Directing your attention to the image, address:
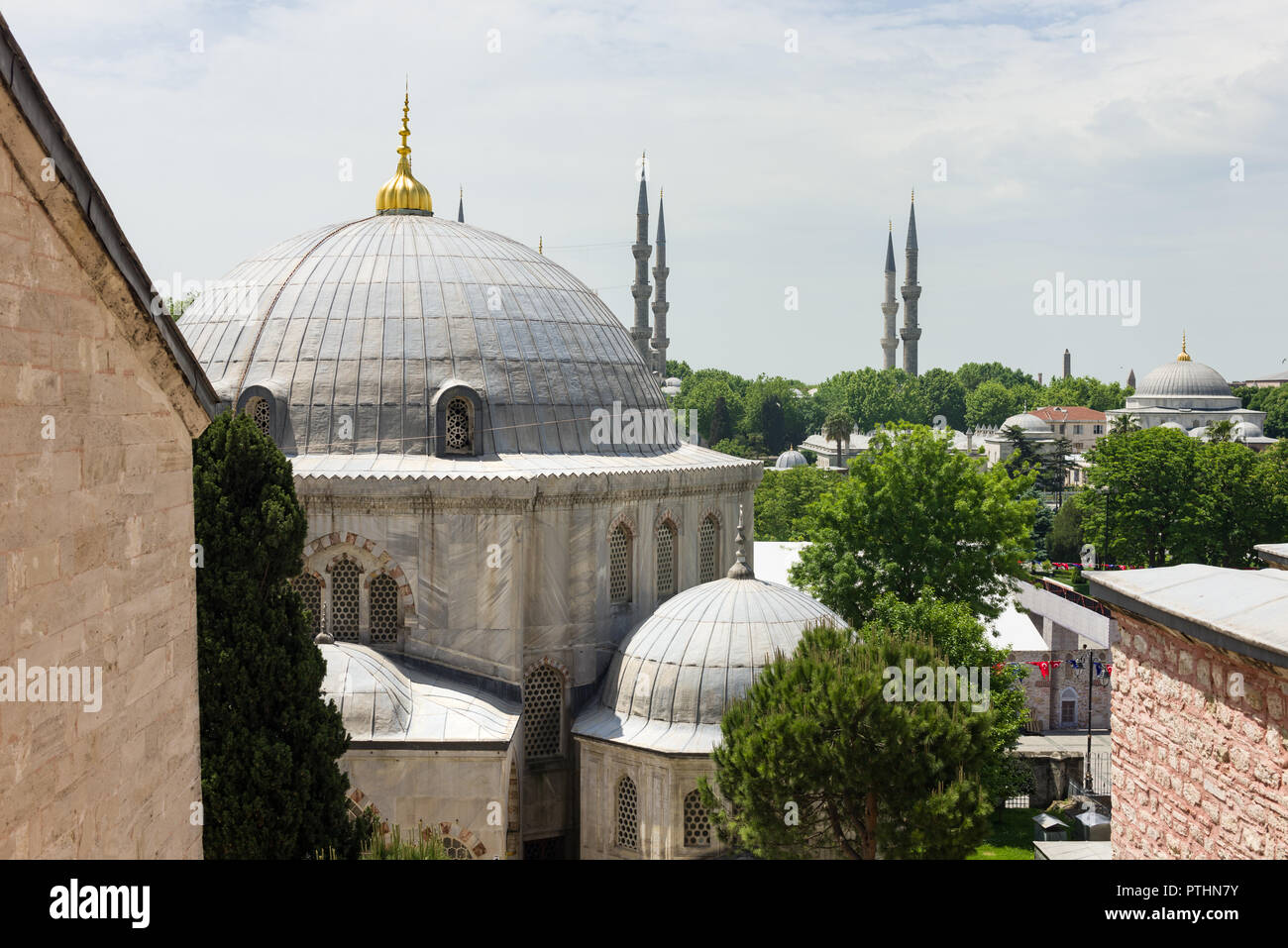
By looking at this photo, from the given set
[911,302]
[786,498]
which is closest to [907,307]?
[911,302]

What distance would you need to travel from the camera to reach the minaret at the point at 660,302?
91.8 m

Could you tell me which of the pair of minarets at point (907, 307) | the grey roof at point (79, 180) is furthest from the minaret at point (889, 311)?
the grey roof at point (79, 180)

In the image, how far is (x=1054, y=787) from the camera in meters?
25.2

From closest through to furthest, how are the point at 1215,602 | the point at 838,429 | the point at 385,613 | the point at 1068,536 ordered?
1. the point at 1215,602
2. the point at 385,613
3. the point at 1068,536
4. the point at 838,429

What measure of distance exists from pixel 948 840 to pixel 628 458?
34.4 feet

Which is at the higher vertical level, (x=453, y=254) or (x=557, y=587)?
(x=453, y=254)

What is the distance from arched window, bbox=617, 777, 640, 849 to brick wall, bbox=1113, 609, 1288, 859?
9941mm

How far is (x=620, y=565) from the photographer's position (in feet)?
71.7

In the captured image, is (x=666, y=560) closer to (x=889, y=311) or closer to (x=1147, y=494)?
(x=1147, y=494)

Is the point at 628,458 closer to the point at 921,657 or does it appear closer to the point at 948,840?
the point at 921,657

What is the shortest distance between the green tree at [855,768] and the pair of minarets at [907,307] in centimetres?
9296

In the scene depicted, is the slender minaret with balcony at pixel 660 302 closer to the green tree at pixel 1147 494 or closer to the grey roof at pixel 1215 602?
the green tree at pixel 1147 494

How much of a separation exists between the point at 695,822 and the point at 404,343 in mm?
9984
